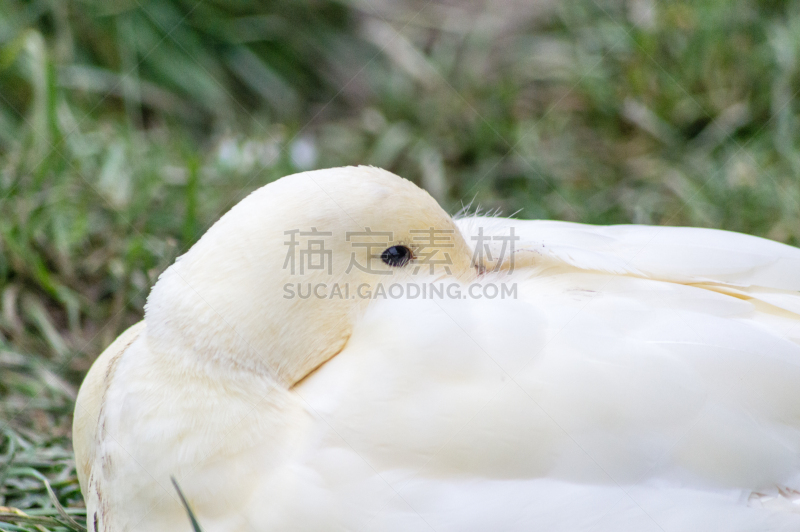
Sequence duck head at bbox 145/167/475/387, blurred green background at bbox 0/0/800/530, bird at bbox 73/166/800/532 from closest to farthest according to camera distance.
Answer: bird at bbox 73/166/800/532 → duck head at bbox 145/167/475/387 → blurred green background at bbox 0/0/800/530

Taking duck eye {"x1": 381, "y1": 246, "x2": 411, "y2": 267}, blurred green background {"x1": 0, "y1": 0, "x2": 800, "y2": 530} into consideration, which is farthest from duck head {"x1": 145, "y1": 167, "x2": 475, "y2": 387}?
blurred green background {"x1": 0, "y1": 0, "x2": 800, "y2": 530}

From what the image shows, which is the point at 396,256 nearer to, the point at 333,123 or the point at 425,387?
the point at 425,387

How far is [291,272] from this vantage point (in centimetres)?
110

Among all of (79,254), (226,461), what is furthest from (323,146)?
(226,461)

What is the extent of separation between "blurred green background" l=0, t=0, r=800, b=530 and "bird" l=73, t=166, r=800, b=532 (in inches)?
29.8

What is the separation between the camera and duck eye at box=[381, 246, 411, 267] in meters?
1.19

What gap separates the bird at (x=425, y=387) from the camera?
1.00m

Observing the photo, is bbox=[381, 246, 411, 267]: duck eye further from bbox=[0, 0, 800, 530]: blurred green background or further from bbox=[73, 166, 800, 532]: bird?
bbox=[0, 0, 800, 530]: blurred green background

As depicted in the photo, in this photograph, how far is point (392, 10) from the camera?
369 centimetres

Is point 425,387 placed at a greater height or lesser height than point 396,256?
lesser

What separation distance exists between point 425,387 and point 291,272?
273 millimetres

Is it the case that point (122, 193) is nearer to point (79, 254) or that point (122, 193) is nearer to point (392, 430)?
point (79, 254)

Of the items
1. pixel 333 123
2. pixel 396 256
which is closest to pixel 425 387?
pixel 396 256

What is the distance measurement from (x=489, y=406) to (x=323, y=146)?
2.12 meters
